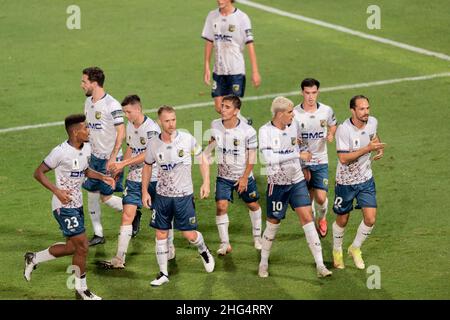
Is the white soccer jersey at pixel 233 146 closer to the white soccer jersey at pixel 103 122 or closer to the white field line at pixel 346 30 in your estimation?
the white soccer jersey at pixel 103 122

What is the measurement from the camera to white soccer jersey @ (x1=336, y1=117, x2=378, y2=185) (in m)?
17.3

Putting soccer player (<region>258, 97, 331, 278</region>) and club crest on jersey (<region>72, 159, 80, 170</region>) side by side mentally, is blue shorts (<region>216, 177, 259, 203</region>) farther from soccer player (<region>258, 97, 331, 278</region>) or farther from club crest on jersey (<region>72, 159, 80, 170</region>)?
club crest on jersey (<region>72, 159, 80, 170</region>)

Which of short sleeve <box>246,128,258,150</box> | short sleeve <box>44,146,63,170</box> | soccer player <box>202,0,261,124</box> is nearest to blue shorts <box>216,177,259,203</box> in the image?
short sleeve <box>246,128,258,150</box>

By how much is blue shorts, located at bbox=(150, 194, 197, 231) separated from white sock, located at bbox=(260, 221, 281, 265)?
1012 millimetres

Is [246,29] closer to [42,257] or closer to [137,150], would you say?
[137,150]

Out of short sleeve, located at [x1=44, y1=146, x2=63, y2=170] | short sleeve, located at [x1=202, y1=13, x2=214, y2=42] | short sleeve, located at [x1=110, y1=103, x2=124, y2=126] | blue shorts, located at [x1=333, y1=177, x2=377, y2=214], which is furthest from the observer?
short sleeve, located at [x1=202, y1=13, x2=214, y2=42]

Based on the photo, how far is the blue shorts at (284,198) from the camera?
1706cm

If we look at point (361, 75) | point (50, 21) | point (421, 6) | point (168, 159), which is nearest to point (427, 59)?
point (361, 75)

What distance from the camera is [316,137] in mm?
18906

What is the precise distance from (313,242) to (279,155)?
127cm

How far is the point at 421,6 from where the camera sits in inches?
1246

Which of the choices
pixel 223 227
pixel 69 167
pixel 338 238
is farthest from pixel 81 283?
pixel 338 238

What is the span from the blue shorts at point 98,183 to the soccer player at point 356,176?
145 inches

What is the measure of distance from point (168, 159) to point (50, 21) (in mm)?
15321
